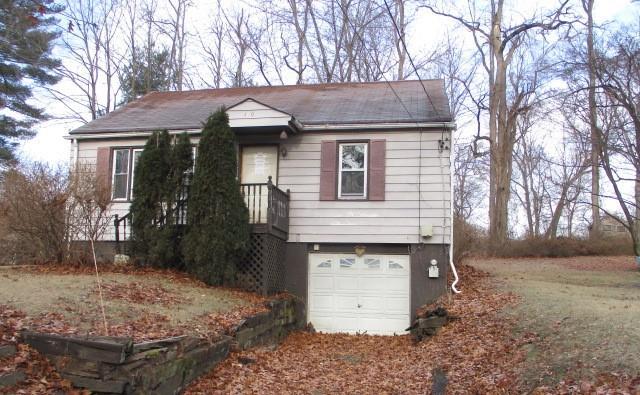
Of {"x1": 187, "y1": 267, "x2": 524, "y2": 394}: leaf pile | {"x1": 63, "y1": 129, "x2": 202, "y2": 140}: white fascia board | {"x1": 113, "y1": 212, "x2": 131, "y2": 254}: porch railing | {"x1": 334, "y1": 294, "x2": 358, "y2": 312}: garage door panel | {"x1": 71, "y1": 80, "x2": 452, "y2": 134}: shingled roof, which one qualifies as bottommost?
{"x1": 187, "y1": 267, "x2": 524, "y2": 394}: leaf pile

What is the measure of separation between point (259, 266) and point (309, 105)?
477 centimetres

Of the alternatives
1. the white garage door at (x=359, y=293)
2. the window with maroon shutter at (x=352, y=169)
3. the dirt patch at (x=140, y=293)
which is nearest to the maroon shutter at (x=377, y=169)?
the window with maroon shutter at (x=352, y=169)

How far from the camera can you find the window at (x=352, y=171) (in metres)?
12.6

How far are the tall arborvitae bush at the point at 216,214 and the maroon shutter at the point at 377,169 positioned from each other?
291cm

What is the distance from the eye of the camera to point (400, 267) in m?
12.4

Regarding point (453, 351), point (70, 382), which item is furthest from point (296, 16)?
point (70, 382)

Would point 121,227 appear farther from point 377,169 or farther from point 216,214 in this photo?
point 377,169

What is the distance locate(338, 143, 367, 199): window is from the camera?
1258 centimetres

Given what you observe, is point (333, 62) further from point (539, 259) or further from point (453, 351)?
point (453, 351)

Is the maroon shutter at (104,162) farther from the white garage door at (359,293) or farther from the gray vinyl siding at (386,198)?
the white garage door at (359,293)

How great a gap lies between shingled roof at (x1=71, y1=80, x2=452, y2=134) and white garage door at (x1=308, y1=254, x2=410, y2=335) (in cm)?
Result: 318

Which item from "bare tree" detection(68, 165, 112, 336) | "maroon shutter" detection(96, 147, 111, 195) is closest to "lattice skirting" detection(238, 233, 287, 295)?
"bare tree" detection(68, 165, 112, 336)

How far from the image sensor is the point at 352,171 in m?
12.6

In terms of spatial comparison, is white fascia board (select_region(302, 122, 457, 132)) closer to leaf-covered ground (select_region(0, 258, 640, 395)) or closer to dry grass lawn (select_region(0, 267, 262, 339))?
leaf-covered ground (select_region(0, 258, 640, 395))
